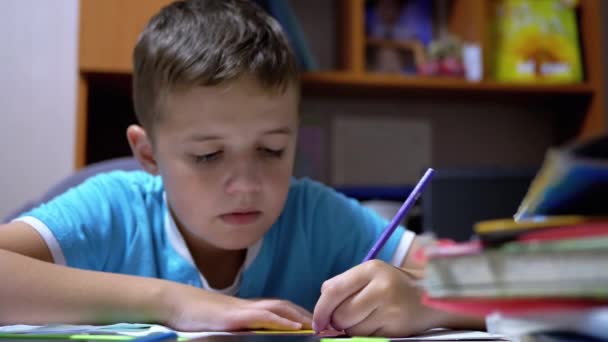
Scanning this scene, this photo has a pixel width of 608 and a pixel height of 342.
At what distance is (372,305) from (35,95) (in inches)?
52.2

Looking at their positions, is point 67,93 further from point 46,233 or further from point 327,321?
point 327,321

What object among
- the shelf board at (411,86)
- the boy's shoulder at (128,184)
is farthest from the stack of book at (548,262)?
the shelf board at (411,86)

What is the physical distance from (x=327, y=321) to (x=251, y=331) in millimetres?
80

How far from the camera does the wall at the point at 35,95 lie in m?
1.58

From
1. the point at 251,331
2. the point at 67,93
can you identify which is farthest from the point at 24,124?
the point at 251,331

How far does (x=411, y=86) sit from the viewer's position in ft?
6.07

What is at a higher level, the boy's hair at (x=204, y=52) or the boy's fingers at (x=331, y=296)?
the boy's hair at (x=204, y=52)

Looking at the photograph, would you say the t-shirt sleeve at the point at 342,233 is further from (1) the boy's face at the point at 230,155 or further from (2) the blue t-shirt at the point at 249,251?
(1) the boy's face at the point at 230,155

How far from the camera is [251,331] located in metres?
0.59

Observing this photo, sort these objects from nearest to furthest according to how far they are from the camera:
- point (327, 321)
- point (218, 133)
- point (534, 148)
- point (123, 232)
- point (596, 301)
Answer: point (596, 301) < point (327, 321) < point (218, 133) < point (123, 232) < point (534, 148)

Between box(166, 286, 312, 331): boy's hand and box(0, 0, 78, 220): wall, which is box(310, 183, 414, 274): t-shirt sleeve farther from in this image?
box(0, 0, 78, 220): wall

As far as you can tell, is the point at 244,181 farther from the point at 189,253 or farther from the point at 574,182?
the point at 574,182

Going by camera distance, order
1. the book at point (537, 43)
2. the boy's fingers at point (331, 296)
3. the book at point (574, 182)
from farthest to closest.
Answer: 1. the book at point (537, 43)
2. the boy's fingers at point (331, 296)
3. the book at point (574, 182)

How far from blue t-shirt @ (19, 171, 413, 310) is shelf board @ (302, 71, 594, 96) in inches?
32.9
